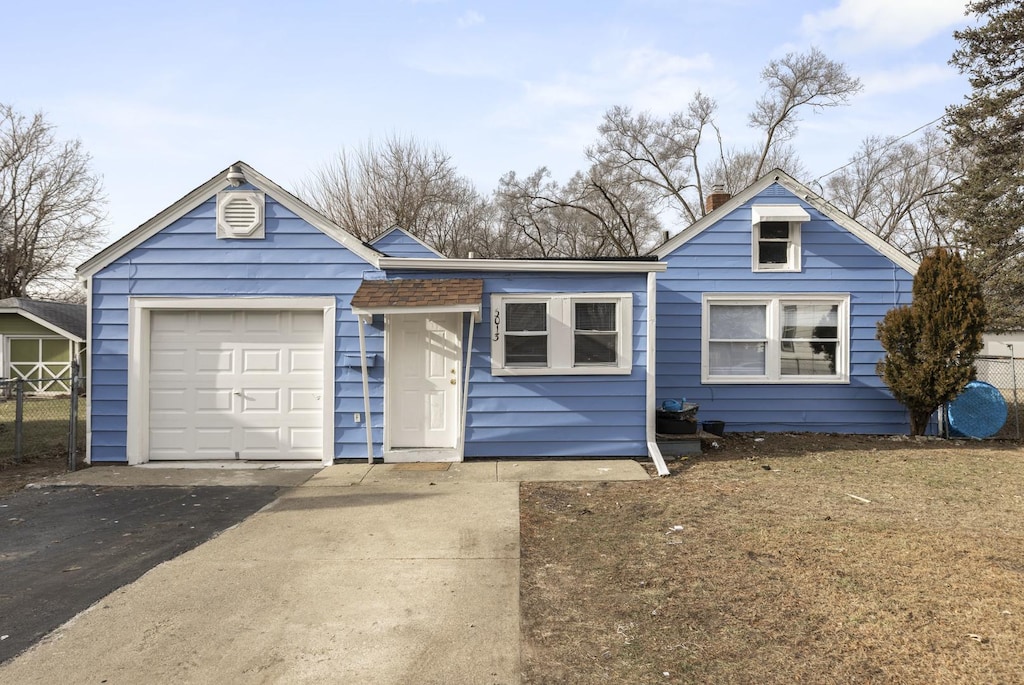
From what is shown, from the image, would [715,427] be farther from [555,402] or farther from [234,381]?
[234,381]

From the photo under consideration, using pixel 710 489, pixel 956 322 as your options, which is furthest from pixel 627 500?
pixel 956 322

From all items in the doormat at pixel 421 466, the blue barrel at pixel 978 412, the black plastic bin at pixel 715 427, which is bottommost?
the doormat at pixel 421 466

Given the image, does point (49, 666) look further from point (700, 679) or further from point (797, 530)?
point (797, 530)

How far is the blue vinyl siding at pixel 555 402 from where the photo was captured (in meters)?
8.89

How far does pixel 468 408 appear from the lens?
29.1 ft

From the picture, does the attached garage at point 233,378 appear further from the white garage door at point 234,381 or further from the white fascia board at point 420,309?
the white fascia board at point 420,309

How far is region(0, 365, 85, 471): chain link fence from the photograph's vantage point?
846cm

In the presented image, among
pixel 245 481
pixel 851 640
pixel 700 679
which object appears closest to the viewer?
pixel 700 679

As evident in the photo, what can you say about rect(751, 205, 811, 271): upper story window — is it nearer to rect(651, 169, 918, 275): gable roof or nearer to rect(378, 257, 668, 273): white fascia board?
rect(651, 169, 918, 275): gable roof

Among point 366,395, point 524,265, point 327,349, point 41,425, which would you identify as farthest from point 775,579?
point 41,425

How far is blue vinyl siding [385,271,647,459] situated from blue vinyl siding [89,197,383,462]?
99cm

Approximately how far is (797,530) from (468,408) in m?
4.51

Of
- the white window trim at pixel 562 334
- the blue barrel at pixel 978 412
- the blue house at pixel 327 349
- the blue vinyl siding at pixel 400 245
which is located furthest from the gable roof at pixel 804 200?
the blue vinyl siding at pixel 400 245

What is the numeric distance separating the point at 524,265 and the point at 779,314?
518cm
